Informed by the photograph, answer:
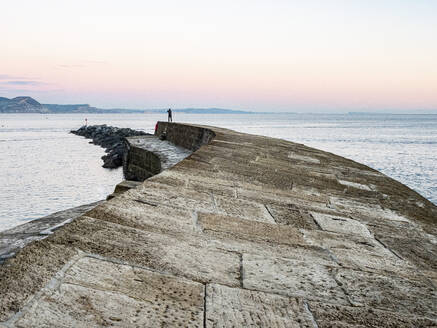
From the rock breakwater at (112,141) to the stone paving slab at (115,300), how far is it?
19139mm

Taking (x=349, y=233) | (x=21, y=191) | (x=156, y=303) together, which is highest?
(x=156, y=303)

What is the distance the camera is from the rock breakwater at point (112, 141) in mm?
20469

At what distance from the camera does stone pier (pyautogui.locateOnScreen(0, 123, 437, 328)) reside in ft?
4.40

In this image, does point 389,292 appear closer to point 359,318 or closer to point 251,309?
point 359,318

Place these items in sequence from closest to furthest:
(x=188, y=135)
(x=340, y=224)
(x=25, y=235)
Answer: (x=340, y=224), (x=25, y=235), (x=188, y=135)

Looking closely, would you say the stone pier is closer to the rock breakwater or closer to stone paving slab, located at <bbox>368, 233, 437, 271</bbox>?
stone paving slab, located at <bbox>368, 233, 437, 271</bbox>

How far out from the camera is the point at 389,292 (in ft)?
5.98

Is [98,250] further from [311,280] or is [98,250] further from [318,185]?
[318,185]

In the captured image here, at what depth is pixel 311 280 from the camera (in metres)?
1.84

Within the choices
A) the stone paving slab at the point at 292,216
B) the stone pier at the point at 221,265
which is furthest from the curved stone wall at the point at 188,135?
the stone pier at the point at 221,265

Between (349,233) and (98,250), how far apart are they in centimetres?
185

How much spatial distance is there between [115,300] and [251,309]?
52 cm

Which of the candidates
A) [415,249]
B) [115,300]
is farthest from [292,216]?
[115,300]

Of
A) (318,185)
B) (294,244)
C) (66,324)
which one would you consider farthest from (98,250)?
(318,185)
